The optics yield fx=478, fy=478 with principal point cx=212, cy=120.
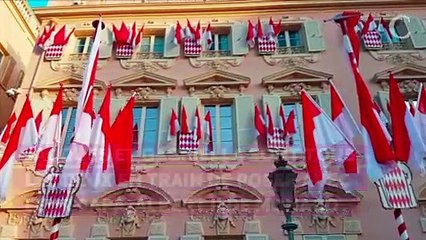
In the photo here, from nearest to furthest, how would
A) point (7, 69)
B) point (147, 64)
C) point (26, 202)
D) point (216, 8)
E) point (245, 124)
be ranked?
1. point (26, 202)
2. point (245, 124)
3. point (147, 64)
4. point (216, 8)
5. point (7, 69)

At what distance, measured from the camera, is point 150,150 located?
580 inches

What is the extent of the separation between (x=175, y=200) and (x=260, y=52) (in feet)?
21.4

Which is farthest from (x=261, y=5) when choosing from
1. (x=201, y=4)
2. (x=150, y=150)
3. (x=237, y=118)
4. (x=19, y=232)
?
(x=19, y=232)

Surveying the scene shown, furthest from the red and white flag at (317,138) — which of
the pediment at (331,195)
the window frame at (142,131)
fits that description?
the window frame at (142,131)

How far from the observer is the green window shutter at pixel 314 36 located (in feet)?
55.8

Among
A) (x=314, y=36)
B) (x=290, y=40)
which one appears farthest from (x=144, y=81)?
(x=314, y=36)

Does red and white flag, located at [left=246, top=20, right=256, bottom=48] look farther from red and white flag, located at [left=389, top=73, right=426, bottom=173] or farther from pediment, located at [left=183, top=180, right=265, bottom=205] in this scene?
red and white flag, located at [left=389, top=73, right=426, bottom=173]

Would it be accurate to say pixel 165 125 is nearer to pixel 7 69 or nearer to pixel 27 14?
pixel 7 69

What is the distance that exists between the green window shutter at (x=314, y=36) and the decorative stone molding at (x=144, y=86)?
507cm

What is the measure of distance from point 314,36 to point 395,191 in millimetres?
7803

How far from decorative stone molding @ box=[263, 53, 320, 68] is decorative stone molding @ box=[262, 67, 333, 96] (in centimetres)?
51

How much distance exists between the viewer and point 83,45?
18203mm

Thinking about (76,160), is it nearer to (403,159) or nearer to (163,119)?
(163,119)

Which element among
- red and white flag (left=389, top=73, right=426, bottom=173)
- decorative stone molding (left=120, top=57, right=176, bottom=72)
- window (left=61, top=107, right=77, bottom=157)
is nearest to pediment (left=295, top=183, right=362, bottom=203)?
red and white flag (left=389, top=73, right=426, bottom=173)
